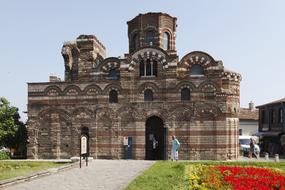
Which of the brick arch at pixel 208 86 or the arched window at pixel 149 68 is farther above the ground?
the arched window at pixel 149 68

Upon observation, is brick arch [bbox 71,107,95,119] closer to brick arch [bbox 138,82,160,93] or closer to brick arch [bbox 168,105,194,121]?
brick arch [bbox 138,82,160,93]

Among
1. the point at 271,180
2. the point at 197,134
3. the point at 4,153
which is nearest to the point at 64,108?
the point at 4,153

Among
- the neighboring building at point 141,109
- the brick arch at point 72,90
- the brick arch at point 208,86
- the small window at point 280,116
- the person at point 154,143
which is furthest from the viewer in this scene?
the small window at point 280,116

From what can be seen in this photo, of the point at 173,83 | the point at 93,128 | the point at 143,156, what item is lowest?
the point at 143,156

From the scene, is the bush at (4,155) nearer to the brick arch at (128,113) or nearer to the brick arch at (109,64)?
the brick arch at (128,113)

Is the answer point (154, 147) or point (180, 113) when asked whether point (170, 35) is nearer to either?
point (180, 113)

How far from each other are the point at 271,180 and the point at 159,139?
17.6 m

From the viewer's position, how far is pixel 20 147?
3603cm

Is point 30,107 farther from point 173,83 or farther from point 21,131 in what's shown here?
point 173,83

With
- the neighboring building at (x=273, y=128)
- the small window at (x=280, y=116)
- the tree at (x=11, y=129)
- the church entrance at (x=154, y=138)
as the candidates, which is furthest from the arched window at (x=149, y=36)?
the small window at (x=280, y=116)

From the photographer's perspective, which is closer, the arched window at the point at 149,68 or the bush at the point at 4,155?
the bush at the point at 4,155

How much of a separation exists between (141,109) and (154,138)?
2680 millimetres

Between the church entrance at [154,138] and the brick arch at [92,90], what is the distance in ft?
15.7

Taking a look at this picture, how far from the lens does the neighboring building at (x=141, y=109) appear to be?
101ft
